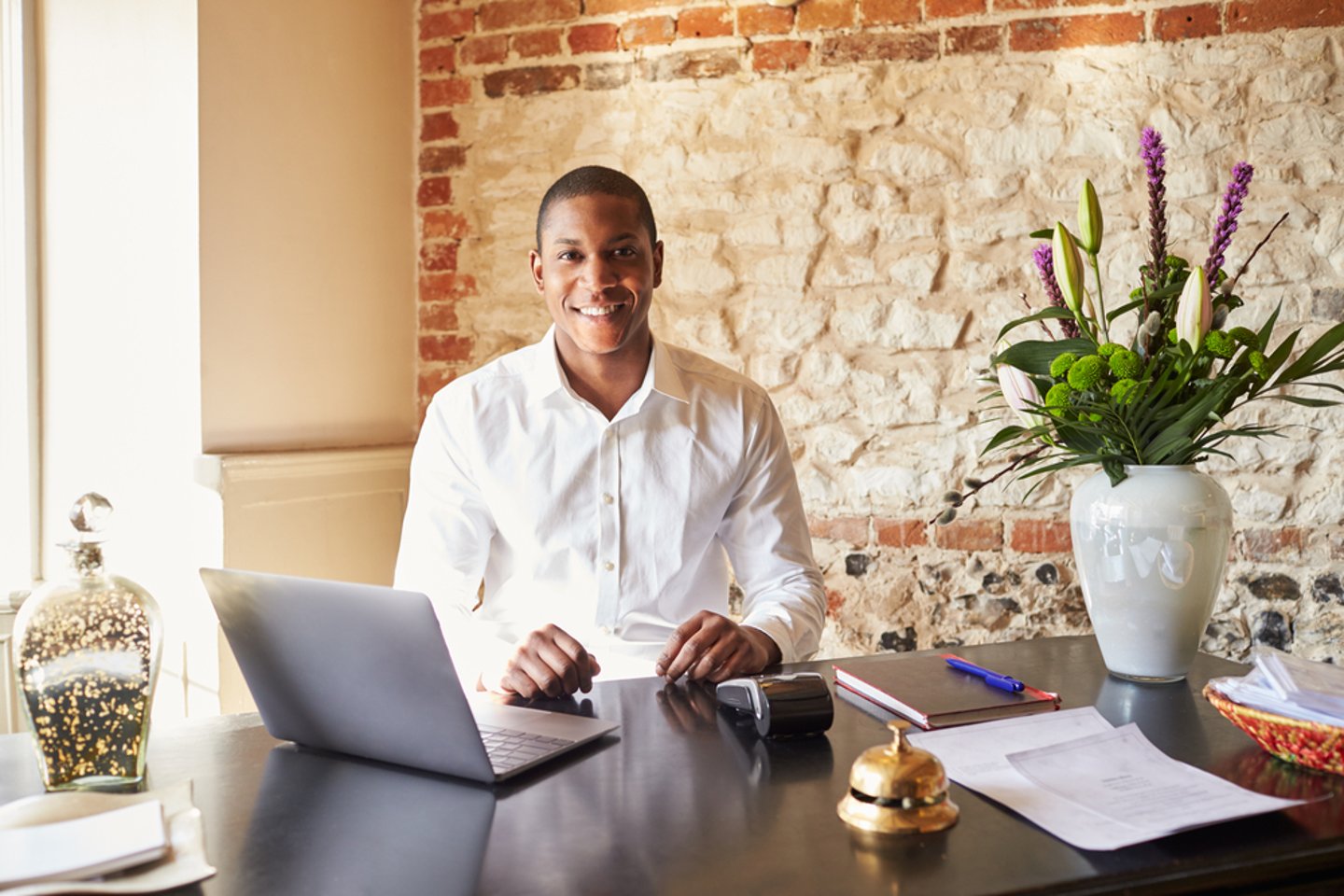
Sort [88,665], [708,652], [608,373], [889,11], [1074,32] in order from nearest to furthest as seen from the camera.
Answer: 1. [88,665]
2. [708,652]
3. [608,373]
4. [1074,32]
5. [889,11]

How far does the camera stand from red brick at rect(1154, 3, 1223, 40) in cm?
284

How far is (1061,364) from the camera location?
158cm

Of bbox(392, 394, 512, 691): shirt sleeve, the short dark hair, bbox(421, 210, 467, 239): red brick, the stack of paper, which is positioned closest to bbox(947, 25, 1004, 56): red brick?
the short dark hair

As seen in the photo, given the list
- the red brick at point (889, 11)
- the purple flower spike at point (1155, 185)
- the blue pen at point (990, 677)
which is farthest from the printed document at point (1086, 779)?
the red brick at point (889, 11)

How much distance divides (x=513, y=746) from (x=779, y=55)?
2315mm

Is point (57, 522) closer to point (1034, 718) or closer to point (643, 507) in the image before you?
point (643, 507)

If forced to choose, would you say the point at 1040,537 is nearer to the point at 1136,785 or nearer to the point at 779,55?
the point at 779,55

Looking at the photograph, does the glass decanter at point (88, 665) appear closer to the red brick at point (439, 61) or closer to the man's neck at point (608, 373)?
the man's neck at point (608, 373)

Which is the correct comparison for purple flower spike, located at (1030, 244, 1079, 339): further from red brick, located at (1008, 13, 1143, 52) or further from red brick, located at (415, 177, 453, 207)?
red brick, located at (415, 177, 453, 207)

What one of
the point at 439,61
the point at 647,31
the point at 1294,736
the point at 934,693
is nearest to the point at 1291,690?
the point at 1294,736

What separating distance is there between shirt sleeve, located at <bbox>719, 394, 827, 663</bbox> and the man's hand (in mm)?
416

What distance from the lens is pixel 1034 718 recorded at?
1394 mm

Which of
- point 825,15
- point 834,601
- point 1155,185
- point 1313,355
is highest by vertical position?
point 825,15

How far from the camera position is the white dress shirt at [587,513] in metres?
2.13
